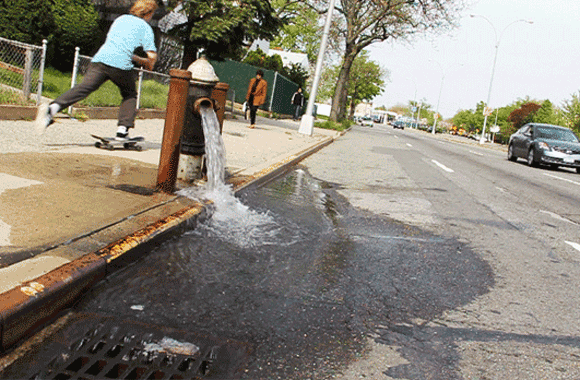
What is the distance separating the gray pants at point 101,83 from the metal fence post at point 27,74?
12.4 feet

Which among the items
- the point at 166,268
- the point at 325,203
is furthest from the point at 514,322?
the point at 325,203

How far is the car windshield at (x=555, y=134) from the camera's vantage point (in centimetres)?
1950

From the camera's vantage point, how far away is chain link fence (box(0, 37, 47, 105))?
33.1ft

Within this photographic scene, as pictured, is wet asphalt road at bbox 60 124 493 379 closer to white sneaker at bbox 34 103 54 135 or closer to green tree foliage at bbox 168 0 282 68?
white sneaker at bbox 34 103 54 135

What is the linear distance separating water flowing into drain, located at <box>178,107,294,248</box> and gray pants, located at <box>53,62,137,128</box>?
1.60 meters

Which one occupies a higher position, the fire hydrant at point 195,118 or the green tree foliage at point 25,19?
the green tree foliage at point 25,19

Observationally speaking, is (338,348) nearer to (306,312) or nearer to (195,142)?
(306,312)

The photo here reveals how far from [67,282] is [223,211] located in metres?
2.60

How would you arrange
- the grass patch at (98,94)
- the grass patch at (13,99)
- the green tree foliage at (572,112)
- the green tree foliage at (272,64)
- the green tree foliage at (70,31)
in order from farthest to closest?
the green tree foliage at (572,112) < the green tree foliage at (272,64) < the green tree foliage at (70,31) < the grass patch at (98,94) < the grass patch at (13,99)

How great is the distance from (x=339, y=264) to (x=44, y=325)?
222cm

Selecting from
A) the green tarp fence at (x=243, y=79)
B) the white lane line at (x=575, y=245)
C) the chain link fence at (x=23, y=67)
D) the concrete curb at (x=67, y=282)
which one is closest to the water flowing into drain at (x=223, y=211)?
the concrete curb at (x=67, y=282)

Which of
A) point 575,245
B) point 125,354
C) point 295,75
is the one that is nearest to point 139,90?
point 575,245

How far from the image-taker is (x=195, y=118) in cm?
598

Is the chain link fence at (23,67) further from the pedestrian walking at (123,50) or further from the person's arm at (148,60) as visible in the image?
the person's arm at (148,60)
